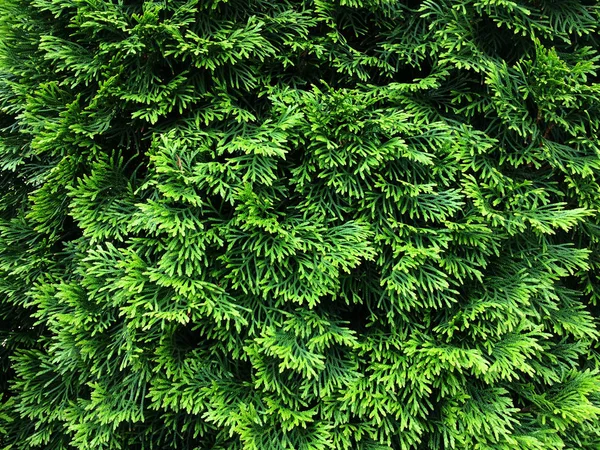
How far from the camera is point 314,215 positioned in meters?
2.29

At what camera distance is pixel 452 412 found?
2.30 m

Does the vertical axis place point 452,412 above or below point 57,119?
below

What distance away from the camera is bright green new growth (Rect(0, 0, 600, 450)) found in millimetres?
2209

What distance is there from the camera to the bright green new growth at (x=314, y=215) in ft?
7.25

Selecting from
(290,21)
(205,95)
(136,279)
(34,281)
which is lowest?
(34,281)

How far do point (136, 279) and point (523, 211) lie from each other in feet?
6.25

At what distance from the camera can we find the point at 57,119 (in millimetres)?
2400

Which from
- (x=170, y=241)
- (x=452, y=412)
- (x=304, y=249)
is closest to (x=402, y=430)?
(x=452, y=412)

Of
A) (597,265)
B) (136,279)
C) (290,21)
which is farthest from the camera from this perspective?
(597,265)

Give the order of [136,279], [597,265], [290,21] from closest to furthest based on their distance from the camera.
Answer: [136,279], [290,21], [597,265]

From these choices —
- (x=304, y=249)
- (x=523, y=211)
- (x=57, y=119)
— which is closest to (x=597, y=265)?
(x=523, y=211)

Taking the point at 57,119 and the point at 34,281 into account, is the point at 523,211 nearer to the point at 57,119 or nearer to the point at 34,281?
the point at 57,119

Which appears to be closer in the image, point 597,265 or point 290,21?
point 290,21

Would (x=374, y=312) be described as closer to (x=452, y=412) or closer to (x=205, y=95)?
(x=452, y=412)
